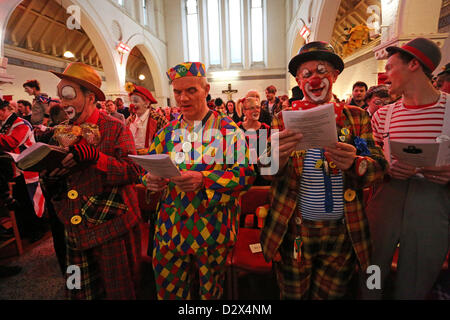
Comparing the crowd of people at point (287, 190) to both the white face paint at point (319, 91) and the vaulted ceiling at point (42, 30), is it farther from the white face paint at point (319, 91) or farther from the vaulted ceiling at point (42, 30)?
the vaulted ceiling at point (42, 30)

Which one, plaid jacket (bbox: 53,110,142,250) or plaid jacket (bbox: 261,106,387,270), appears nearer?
plaid jacket (bbox: 261,106,387,270)

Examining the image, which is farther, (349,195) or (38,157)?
(349,195)

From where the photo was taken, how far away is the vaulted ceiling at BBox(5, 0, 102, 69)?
992 centimetres

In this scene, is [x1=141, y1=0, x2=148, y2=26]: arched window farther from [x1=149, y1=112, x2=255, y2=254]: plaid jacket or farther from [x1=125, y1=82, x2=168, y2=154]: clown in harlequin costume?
[x1=149, y1=112, x2=255, y2=254]: plaid jacket

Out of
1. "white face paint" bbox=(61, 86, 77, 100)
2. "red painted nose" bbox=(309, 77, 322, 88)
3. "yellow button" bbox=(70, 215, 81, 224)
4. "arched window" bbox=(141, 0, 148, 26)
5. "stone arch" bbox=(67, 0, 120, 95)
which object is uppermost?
"arched window" bbox=(141, 0, 148, 26)

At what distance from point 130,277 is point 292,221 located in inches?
52.8

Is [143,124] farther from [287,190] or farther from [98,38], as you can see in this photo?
[98,38]

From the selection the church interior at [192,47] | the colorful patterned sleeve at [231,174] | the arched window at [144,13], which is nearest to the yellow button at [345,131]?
the colorful patterned sleeve at [231,174]

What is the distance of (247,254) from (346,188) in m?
1.13

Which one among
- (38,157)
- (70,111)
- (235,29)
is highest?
(235,29)

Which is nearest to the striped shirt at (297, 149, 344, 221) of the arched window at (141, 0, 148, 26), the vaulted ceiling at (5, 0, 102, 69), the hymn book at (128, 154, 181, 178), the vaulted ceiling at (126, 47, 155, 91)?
the hymn book at (128, 154, 181, 178)

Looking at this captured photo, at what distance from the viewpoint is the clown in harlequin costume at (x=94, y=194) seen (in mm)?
1602

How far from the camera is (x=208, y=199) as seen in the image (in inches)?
53.0

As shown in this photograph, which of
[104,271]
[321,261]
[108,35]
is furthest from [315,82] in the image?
[108,35]
